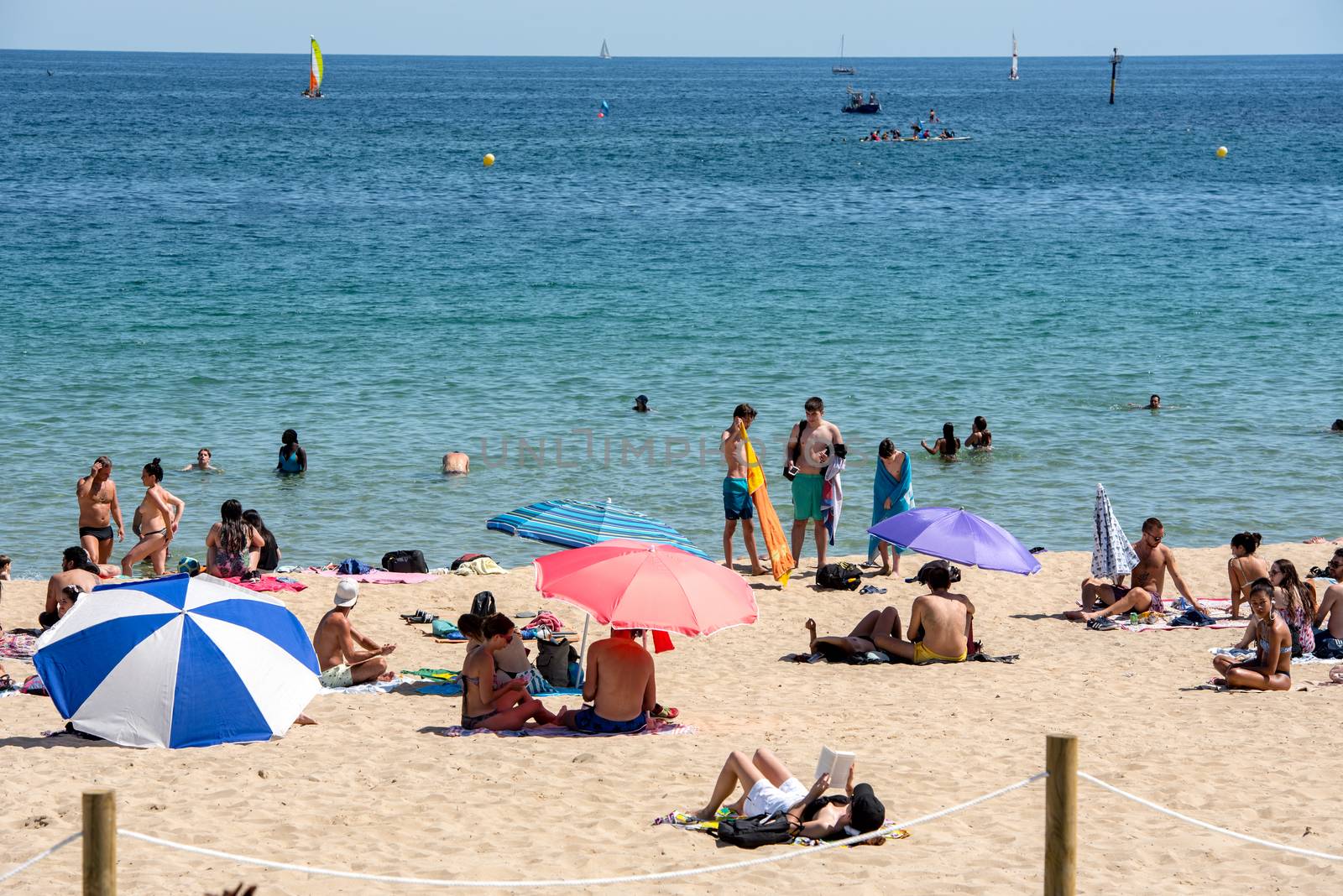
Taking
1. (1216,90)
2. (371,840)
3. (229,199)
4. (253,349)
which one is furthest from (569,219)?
(1216,90)

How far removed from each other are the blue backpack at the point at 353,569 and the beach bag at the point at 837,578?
14.3 ft

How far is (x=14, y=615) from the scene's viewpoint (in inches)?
467

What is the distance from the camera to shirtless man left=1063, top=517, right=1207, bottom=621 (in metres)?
11.8

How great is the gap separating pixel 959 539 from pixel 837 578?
7.96 feet

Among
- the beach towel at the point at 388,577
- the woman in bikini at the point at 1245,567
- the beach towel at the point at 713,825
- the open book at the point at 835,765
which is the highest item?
the woman in bikini at the point at 1245,567

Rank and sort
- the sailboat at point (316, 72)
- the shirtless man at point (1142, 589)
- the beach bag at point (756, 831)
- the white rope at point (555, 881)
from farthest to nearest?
the sailboat at point (316, 72) < the shirtless man at point (1142, 589) < the beach bag at point (756, 831) < the white rope at point (555, 881)

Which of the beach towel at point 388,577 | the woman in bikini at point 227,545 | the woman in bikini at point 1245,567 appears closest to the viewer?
the woman in bikini at point 1245,567

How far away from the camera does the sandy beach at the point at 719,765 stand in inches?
247

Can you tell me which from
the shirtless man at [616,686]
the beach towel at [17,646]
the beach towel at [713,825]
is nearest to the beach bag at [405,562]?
the beach towel at [17,646]

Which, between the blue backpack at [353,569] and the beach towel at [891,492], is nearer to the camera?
the beach towel at [891,492]

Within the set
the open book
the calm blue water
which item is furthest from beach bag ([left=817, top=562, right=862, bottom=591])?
the open book

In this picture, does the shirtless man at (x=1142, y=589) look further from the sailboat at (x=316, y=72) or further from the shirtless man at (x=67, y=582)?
the sailboat at (x=316, y=72)

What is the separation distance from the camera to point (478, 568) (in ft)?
44.2

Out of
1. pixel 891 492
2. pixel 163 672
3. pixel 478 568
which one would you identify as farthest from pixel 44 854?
pixel 891 492
